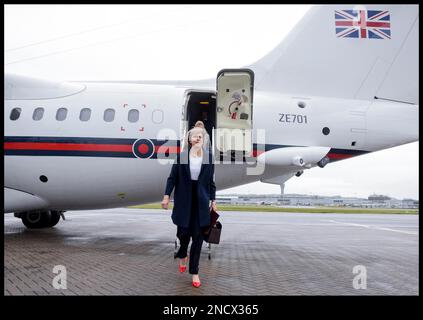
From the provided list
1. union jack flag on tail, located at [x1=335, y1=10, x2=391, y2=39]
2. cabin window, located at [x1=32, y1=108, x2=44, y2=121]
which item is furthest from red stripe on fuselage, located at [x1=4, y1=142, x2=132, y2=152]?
union jack flag on tail, located at [x1=335, y1=10, x2=391, y2=39]

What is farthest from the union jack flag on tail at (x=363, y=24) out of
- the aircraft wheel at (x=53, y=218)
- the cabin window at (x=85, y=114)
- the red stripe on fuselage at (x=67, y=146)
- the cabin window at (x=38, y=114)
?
the aircraft wheel at (x=53, y=218)

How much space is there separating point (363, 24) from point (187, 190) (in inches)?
249

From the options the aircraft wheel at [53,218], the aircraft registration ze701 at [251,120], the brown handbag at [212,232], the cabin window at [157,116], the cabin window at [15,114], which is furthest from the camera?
the aircraft wheel at [53,218]

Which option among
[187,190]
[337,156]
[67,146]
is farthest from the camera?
[337,156]

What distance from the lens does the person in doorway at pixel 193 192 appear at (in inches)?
184

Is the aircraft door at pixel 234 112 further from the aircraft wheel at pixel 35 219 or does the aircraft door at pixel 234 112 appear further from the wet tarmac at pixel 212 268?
the aircraft wheel at pixel 35 219

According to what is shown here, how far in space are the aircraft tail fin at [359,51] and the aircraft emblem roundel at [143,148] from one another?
395 cm

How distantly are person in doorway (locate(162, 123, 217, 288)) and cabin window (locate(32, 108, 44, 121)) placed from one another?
5134 millimetres

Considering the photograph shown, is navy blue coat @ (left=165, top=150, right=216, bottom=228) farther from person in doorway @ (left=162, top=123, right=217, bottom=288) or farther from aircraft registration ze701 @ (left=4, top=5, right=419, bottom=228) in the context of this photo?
aircraft registration ze701 @ (left=4, top=5, right=419, bottom=228)

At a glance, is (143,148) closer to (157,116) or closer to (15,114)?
(157,116)

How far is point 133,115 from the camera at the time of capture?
808cm

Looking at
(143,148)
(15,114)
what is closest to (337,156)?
(143,148)

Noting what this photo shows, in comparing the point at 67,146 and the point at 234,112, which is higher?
the point at 234,112
